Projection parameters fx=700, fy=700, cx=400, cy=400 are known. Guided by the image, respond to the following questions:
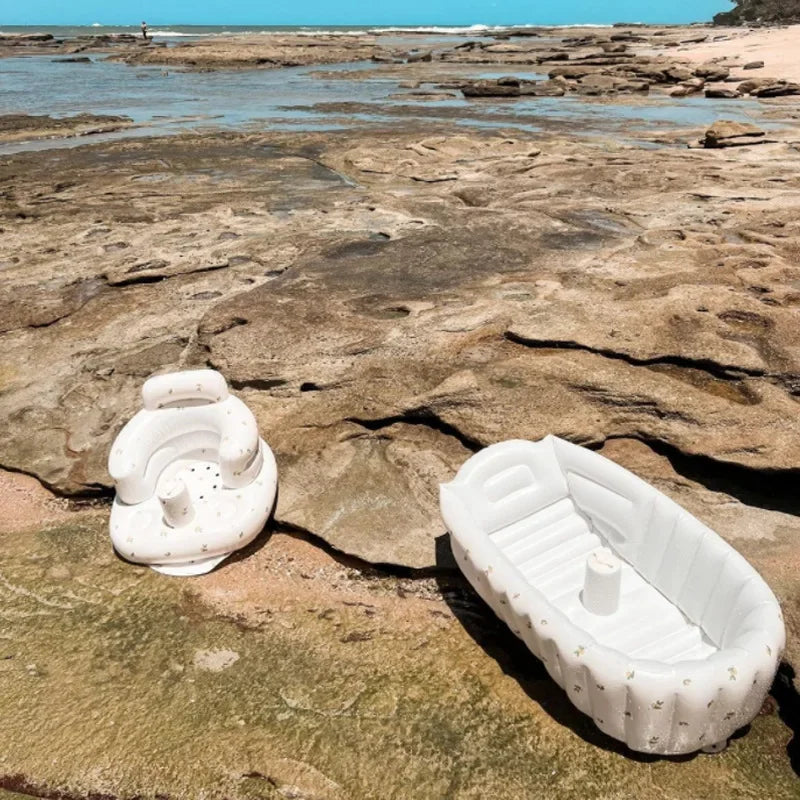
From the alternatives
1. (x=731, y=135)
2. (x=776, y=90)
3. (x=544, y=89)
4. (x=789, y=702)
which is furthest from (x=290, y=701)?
(x=544, y=89)

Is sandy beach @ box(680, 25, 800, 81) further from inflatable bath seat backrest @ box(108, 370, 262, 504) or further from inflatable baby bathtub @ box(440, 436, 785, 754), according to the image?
inflatable bath seat backrest @ box(108, 370, 262, 504)

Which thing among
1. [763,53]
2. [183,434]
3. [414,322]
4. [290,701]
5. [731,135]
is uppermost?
[763,53]

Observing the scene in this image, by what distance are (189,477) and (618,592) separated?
3.18 meters

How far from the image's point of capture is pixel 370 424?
579 centimetres

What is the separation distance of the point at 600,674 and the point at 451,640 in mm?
1171

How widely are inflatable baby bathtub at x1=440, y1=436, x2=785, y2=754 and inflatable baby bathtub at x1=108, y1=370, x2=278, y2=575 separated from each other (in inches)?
60.4

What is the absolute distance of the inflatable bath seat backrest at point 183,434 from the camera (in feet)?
16.3

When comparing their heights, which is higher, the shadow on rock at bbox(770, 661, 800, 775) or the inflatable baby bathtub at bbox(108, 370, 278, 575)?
the inflatable baby bathtub at bbox(108, 370, 278, 575)

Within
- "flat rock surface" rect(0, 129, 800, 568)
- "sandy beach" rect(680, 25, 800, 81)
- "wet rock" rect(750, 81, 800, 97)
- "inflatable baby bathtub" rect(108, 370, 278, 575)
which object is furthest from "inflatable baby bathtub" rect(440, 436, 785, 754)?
"sandy beach" rect(680, 25, 800, 81)

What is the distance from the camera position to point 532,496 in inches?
181

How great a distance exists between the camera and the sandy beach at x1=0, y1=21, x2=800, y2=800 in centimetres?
349

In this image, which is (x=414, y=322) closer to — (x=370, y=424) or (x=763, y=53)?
(x=370, y=424)

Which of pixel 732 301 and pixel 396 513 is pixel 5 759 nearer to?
pixel 396 513

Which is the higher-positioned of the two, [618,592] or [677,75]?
[677,75]
